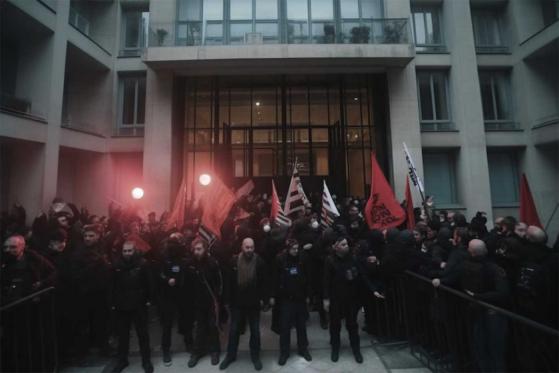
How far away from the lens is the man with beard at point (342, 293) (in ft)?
17.9

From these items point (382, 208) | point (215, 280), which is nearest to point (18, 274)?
point (215, 280)

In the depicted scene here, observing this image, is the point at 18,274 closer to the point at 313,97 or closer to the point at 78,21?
the point at 313,97

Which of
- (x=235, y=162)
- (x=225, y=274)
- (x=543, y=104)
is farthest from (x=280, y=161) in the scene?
(x=543, y=104)

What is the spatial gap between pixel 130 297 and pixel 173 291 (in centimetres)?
84

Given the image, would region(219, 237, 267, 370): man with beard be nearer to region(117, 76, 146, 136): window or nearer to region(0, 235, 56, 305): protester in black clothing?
region(0, 235, 56, 305): protester in black clothing

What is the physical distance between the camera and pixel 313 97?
15953mm

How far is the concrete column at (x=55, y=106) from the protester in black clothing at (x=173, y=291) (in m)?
8.81

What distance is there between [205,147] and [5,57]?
8636 mm

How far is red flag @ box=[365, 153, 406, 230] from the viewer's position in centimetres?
729

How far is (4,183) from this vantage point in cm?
1183

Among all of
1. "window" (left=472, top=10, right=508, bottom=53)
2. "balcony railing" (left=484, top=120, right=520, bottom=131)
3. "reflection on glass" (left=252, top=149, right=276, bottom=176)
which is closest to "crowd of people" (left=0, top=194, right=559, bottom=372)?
"reflection on glass" (left=252, top=149, right=276, bottom=176)

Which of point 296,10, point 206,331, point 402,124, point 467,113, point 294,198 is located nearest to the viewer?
point 206,331

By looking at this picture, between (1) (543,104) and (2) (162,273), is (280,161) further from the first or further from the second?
(1) (543,104)

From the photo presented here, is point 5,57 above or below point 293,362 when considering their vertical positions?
above
